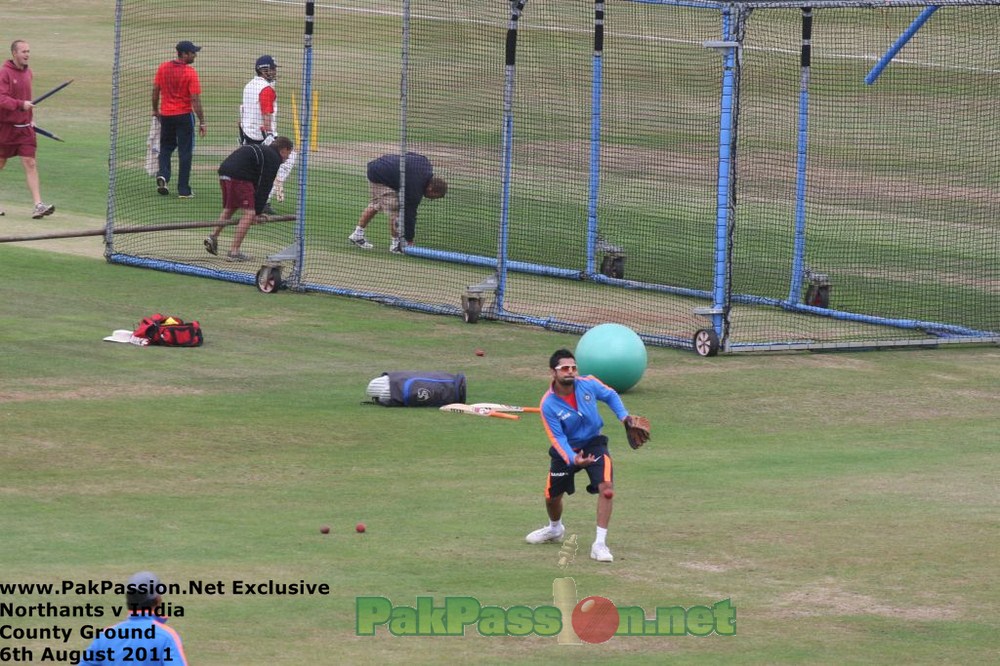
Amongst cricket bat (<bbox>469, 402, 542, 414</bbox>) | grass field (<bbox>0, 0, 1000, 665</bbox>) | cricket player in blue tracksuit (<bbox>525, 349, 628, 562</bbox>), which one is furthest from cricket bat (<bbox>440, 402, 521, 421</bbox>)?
cricket player in blue tracksuit (<bbox>525, 349, 628, 562</bbox>)

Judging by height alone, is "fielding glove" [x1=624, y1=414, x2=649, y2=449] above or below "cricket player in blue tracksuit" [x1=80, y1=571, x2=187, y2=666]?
above

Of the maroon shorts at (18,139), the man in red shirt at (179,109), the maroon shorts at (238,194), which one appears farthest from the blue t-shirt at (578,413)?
the man in red shirt at (179,109)

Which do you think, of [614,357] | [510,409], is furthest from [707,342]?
[510,409]

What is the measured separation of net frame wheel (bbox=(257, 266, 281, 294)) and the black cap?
1518cm

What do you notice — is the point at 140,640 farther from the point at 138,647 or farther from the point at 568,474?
the point at 568,474

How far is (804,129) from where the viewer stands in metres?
22.3

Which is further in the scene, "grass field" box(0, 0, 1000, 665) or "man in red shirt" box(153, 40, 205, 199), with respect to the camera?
"man in red shirt" box(153, 40, 205, 199)

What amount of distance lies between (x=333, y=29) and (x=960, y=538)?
Result: 29.8 meters

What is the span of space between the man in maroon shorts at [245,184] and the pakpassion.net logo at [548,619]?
45.0 feet

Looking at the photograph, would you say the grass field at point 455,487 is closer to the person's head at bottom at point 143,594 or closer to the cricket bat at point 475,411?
the cricket bat at point 475,411

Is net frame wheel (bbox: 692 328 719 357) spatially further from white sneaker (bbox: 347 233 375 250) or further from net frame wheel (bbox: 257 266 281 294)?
white sneaker (bbox: 347 233 375 250)

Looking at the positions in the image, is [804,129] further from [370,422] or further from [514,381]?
[370,422]

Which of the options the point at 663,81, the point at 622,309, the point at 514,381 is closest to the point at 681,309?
the point at 622,309

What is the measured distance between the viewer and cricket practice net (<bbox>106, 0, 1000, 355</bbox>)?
2212 cm
